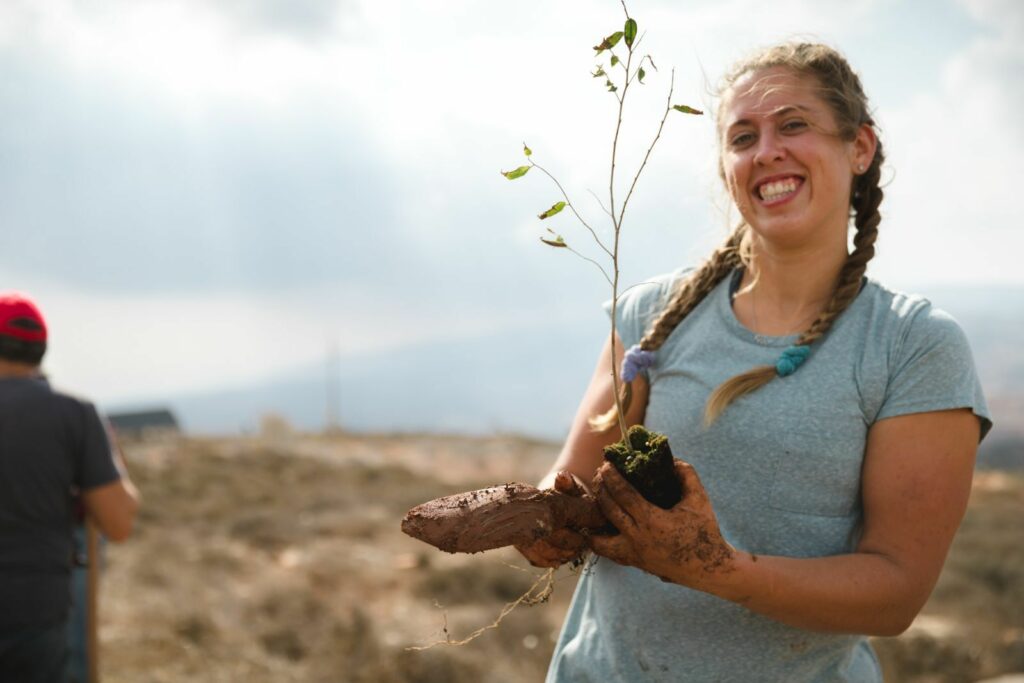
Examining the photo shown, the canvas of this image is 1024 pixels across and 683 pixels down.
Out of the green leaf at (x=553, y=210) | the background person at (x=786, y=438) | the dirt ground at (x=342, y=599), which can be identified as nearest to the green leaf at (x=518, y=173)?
the green leaf at (x=553, y=210)

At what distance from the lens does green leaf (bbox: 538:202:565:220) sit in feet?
5.93

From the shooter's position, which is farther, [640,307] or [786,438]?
[640,307]

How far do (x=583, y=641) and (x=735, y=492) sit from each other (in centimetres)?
51

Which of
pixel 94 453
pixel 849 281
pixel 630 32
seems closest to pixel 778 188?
pixel 849 281

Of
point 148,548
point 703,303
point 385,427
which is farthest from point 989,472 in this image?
point 703,303

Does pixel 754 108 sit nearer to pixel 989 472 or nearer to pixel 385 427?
pixel 989 472

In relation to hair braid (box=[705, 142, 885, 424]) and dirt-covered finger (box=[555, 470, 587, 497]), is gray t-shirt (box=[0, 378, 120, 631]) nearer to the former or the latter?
dirt-covered finger (box=[555, 470, 587, 497])

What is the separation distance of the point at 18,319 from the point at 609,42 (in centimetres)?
286

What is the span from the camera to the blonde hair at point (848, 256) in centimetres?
186

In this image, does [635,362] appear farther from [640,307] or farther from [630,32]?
[630,32]

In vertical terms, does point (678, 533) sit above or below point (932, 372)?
below

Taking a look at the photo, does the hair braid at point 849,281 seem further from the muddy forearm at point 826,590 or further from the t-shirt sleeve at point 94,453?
the t-shirt sleeve at point 94,453

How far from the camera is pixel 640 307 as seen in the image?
7.19 ft

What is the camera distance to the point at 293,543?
33.4 feet
